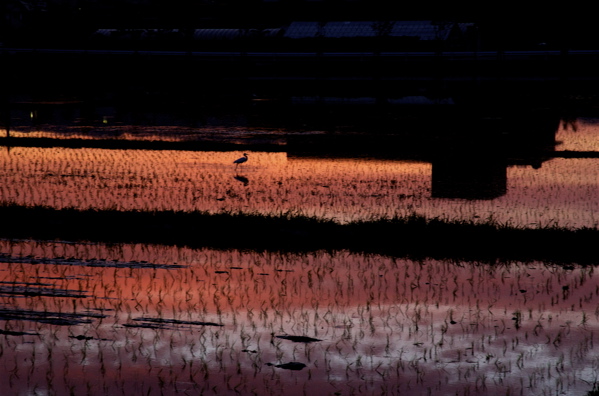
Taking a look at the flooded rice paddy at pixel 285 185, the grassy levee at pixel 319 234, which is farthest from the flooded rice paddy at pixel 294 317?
the grassy levee at pixel 319 234

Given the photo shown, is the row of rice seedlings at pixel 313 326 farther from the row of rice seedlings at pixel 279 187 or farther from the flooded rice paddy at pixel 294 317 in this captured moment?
the row of rice seedlings at pixel 279 187

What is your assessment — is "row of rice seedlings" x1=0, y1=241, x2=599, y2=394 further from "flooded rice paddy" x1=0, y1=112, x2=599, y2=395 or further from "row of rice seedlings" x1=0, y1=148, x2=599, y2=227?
"row of rice seedlings" x1=0, y1=148, x2=599, y2=227

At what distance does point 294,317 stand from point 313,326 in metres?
0.40

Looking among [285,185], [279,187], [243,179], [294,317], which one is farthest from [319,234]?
[243,179]

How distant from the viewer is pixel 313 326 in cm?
970

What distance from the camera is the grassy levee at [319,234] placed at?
1426cm

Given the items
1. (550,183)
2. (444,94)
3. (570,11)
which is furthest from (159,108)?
(550,183)

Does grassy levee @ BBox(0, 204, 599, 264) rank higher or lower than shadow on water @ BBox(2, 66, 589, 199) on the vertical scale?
lower

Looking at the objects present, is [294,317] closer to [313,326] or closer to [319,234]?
[313,326]

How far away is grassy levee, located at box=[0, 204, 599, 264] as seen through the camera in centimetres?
1426

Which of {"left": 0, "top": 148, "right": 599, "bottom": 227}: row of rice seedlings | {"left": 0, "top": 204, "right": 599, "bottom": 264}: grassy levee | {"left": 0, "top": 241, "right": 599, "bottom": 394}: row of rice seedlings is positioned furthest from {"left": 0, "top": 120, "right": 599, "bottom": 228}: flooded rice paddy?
{"left": 0, "top": 241, "right": 599, "bottom": 394}: row of rice seedlings

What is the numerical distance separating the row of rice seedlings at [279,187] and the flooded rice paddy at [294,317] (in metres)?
0.15

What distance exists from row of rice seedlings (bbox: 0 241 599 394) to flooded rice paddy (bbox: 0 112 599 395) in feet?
0.09

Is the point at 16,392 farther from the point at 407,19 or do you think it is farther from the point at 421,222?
the point at 407,19
